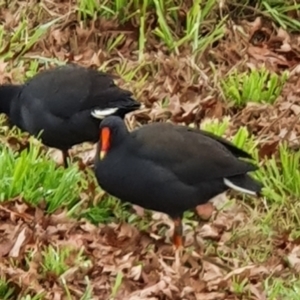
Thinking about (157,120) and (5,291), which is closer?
(5,291)

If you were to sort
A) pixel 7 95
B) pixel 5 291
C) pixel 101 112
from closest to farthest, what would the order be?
pixel 5 291 → pixel 101 112 → pixel 7 95

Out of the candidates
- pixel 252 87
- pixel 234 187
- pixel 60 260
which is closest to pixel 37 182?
pixel 60 260

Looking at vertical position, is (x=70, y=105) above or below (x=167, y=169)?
below

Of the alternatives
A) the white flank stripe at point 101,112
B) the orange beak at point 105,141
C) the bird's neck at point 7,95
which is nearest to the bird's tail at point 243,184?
the orange beak at point 105,141

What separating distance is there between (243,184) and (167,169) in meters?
0.41

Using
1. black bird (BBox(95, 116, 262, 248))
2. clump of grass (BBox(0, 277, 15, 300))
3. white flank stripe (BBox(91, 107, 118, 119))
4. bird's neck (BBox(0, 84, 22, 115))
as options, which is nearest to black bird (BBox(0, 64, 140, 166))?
white flank stripe (BBox(91, 107, 118, 119))

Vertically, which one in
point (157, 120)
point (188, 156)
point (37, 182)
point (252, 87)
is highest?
point (188, 156)

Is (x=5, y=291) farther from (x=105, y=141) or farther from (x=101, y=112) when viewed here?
(x=101, y=112)

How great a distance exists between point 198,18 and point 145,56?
0.52 metres

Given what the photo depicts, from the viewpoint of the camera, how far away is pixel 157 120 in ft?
24.6

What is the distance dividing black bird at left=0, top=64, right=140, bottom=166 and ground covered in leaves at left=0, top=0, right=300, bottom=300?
194mm

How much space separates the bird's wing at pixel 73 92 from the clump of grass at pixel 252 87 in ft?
4.34

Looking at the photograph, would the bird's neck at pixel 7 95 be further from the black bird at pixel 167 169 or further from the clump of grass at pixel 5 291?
the clump of grass at pixel 5 291

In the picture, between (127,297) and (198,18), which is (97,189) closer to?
(127,297)
